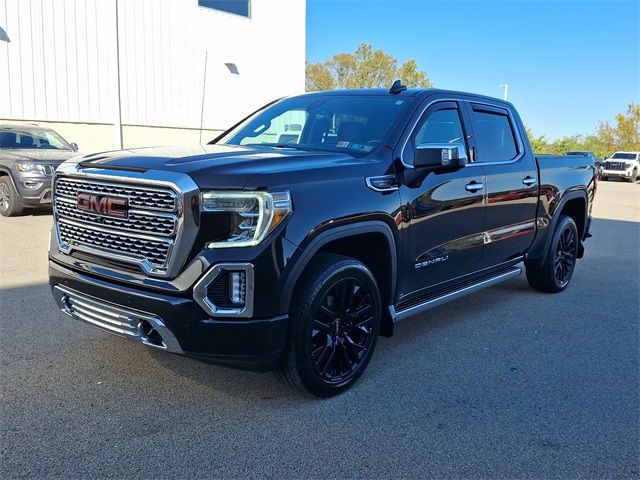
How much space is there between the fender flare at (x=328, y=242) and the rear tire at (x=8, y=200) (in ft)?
26.7

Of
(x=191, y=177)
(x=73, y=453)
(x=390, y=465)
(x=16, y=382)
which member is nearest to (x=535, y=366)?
(x=390, y=465)

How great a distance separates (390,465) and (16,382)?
233 centimetres

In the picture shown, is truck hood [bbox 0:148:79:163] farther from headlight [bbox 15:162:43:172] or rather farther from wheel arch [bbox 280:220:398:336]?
wheel arch [bbox 280:220:398:336]

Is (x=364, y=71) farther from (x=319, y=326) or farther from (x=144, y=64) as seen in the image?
(x=319, y=326)

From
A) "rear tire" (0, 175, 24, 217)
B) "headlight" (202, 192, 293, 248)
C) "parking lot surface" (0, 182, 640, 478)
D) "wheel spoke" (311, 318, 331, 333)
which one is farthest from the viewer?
"rear tire" (0, 175, 24, 217)

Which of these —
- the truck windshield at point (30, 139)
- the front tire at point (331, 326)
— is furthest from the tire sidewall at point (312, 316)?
the truck windshield at point (30, 139)

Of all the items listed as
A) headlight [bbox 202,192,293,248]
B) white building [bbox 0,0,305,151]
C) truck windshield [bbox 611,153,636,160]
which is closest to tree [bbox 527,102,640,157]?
truck windshield [bbox 611,153,636,160]

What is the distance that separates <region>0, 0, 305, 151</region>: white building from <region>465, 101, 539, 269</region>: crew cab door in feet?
42.4

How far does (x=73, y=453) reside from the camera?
109 inches

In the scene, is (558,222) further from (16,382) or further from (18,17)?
(18,17)

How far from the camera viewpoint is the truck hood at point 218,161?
2.92 metres

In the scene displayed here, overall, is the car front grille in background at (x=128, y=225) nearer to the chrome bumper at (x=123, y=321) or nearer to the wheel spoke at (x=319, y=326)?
the chrome bumper at (x=123, y=321)

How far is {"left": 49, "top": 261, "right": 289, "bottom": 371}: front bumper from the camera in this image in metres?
2.88

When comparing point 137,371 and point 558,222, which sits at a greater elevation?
point 558,222
